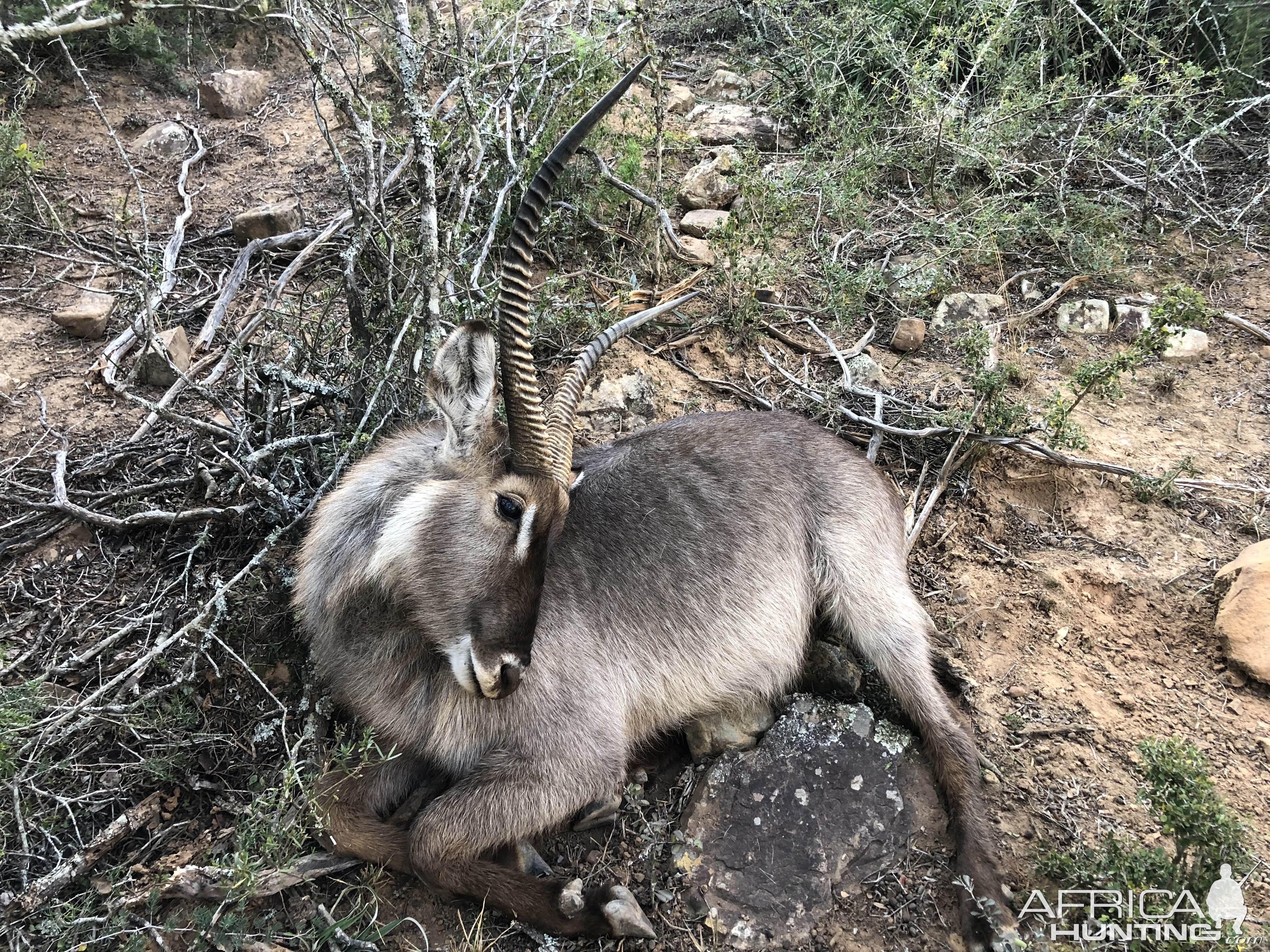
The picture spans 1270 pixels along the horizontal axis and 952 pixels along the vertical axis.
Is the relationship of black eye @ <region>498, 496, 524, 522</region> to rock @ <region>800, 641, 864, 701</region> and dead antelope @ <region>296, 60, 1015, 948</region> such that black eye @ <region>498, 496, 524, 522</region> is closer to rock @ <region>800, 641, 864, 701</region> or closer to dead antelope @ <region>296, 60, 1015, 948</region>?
dead antelope @ <region>296, 60, 1015, 948</region>

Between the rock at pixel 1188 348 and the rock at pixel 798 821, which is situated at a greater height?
the rock at pixel 1188 348

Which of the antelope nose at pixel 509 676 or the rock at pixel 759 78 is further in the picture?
the rock at pixel 759 78

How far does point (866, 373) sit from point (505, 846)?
3.26m

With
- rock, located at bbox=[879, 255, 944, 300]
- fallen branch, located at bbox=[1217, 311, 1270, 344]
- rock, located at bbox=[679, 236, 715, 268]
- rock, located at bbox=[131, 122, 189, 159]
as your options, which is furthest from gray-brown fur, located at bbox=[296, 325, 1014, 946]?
rock, located at bbox=[131, 122, 189, 159]

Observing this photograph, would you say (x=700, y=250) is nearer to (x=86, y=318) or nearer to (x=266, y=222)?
(x=266, y=222)

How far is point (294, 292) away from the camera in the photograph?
16.5 feet

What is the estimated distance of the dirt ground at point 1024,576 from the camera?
9.56 feet

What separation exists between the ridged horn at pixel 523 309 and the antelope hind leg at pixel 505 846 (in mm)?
1188

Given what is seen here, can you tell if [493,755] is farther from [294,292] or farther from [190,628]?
[294,292]

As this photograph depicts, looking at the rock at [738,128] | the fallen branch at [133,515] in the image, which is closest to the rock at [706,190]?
the rock at [738,128]

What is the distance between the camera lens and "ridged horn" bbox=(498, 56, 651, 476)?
258cm

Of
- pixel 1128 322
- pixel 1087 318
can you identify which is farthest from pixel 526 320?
pixel 1128 322

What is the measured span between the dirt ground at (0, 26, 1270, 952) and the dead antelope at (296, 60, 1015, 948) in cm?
16

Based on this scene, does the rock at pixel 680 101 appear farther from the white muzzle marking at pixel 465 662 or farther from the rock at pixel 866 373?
the white muzzle marking at pixel 465 662
